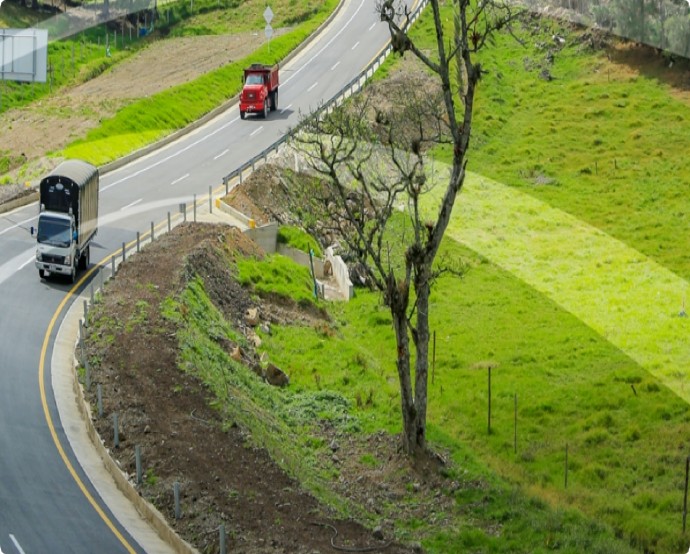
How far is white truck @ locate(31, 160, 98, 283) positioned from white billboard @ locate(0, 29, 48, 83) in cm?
900

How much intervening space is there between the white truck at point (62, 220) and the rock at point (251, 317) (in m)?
6.35

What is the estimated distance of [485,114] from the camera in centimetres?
7706

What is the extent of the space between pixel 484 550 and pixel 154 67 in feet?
207

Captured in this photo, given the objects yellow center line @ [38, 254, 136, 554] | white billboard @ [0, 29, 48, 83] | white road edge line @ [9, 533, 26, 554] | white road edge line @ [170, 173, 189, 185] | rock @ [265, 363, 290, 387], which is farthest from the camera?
white road edge line @ [170, 173, 189, 185]

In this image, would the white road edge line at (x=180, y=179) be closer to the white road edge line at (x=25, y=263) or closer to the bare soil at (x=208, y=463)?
the white road edge line at (x=25, y=263)

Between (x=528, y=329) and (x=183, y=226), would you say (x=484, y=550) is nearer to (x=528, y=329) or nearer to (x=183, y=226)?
(x=528, y=329)

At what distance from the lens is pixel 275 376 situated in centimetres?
4200

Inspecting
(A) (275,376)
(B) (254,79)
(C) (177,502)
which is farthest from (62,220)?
(B) (254,79)

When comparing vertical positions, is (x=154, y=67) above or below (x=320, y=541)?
below

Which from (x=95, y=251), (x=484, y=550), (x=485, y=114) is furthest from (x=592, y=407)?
(x=485, y=114)

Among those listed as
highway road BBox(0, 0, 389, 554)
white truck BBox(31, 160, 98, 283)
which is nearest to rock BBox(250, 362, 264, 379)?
highway road BBox(0, 0, 389, 554)

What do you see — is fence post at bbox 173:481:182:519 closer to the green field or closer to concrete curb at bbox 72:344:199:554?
concrete curb at bbox 72:344:199:554

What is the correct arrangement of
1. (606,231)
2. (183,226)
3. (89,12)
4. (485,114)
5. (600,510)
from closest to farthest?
(600,510) → (183,226) → (606,231) → (485,114) → (89,12)

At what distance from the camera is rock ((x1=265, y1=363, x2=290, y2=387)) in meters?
41.8
